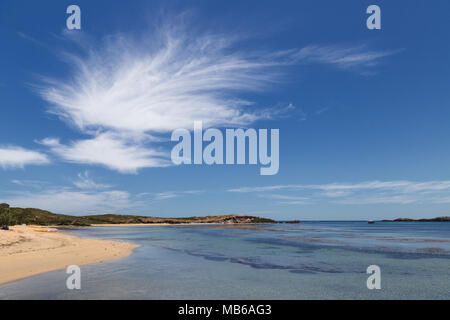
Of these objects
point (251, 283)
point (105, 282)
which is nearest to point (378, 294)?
point (251, 283)

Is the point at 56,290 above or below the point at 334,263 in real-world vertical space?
above

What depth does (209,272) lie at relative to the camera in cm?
2122

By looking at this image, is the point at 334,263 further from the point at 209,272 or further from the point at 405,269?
the point at 209,272
